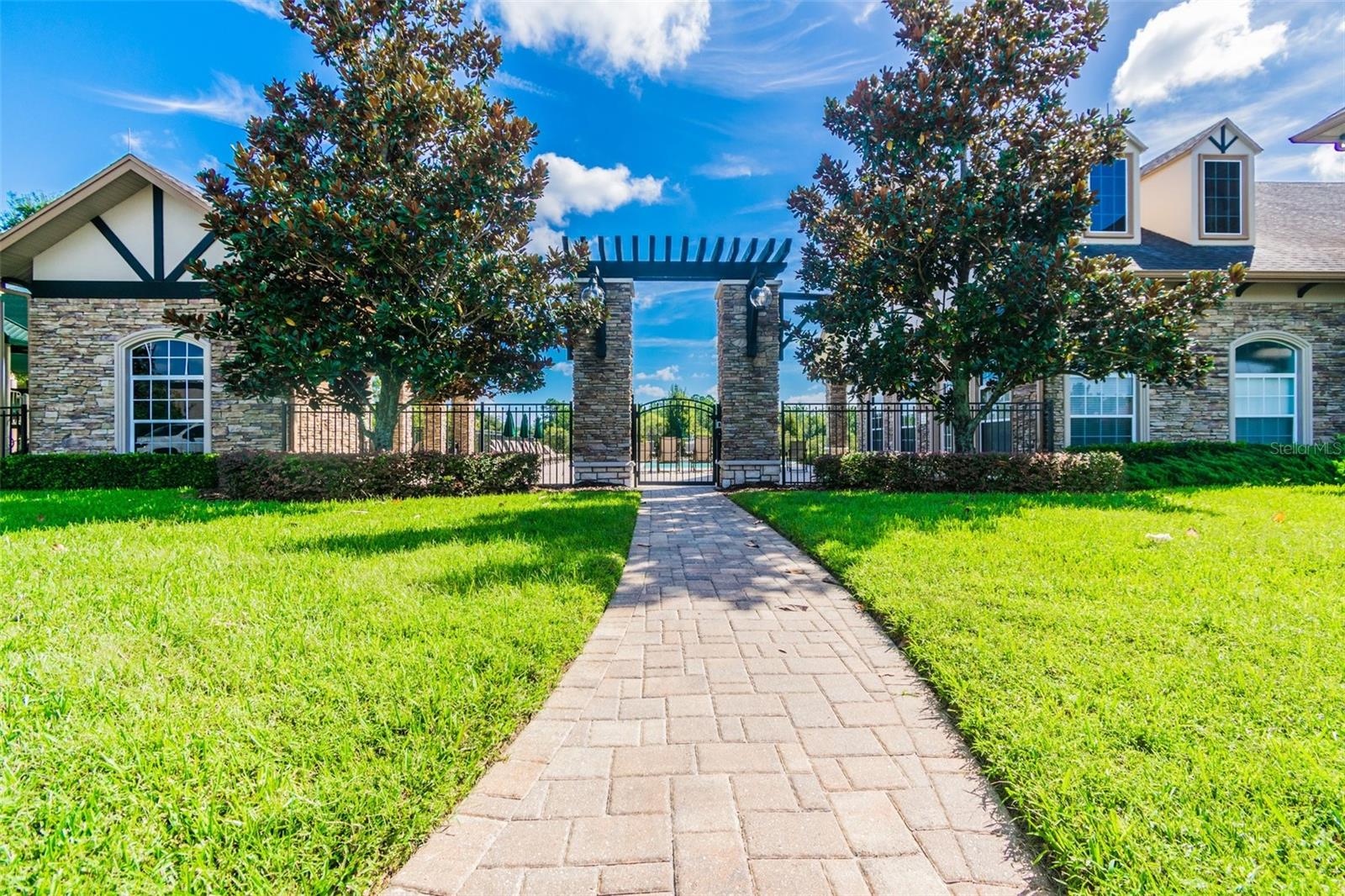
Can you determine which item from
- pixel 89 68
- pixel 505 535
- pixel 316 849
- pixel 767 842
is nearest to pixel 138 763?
pixel 316 849

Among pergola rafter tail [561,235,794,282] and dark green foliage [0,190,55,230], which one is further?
dark green foliage [0,190,55,230]

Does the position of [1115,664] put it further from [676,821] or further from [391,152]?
[391,152]

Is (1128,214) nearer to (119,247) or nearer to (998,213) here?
(998,213)

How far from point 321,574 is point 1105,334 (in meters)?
Answer: 10.1

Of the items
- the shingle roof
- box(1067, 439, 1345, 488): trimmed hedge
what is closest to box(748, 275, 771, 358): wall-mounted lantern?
box(1067, 439, 1345, 488): trimmed hedge

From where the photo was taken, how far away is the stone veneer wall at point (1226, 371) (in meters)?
11.1

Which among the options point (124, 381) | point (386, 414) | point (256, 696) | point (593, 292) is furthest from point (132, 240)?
point (256, 696)

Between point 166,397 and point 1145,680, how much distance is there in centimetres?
1639

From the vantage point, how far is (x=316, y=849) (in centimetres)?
146

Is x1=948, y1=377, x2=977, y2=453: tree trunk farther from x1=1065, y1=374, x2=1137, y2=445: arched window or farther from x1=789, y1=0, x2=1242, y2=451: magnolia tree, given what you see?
x1=1065, y1=374, x2=1137, y2=445: arched window

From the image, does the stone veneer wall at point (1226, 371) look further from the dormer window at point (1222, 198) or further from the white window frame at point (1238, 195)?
the dormer window at point (1222, 198)

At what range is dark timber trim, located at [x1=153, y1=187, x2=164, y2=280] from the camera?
1155 cm

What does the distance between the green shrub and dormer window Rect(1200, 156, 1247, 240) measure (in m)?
21.6

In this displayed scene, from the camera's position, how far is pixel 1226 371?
36.5ft
